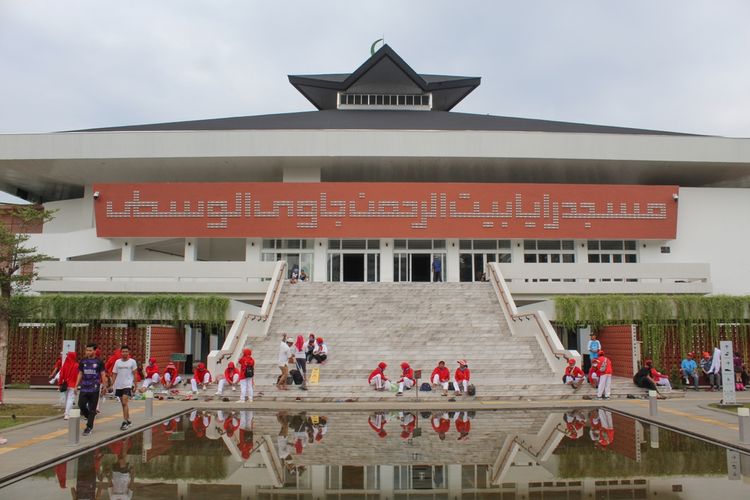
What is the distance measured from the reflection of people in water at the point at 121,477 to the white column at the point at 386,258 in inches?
974

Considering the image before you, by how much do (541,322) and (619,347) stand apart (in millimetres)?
3581

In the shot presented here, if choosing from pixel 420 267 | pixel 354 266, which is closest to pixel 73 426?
pixel 354 266

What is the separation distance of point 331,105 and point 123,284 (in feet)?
81.3

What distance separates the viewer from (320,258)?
1393 inches

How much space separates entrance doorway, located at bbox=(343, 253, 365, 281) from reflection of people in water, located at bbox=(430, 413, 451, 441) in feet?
68.6

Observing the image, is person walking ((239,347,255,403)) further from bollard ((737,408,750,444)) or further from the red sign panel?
the red sign panel

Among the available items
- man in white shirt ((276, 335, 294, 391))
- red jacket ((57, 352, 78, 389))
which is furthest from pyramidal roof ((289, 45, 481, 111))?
red jacket ((57, 352, 78, 389))

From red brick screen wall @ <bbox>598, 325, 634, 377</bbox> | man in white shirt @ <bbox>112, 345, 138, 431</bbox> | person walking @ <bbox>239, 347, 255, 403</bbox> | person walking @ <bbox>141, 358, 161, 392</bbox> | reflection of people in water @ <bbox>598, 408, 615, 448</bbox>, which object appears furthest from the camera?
red brick screen wall @ <bbox>598, 325, 634, 377</bbox>

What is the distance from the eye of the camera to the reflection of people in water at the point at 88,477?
25.3 feet

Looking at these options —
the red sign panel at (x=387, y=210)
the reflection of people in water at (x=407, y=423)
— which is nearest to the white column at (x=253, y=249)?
Answer: the red sign panel at (x=387, y=210)

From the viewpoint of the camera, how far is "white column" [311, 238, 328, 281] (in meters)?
35.2

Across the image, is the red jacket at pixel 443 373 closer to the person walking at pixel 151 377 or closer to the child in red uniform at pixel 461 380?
the child in red uniform at pixel 461 380

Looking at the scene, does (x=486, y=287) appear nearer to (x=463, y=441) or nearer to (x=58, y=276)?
(x=463, y=441)

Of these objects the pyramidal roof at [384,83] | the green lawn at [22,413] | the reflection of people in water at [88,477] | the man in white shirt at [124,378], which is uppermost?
the pyramidal roof at [384,83]
